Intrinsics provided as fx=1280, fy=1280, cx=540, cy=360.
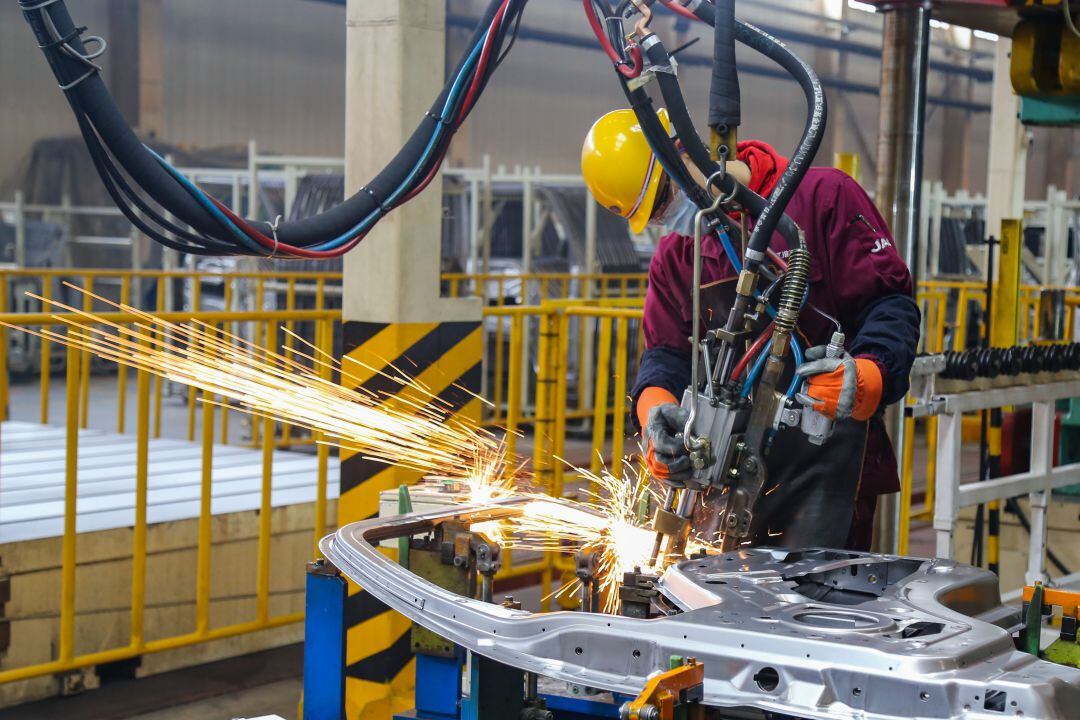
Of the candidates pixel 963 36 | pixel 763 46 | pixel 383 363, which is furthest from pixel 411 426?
pixel 963 36

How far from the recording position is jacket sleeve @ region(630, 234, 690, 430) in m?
3.32

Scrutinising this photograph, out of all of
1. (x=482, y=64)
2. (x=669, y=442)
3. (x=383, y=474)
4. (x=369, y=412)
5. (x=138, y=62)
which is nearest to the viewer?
(x=669, y=442)

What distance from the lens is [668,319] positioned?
134 inches

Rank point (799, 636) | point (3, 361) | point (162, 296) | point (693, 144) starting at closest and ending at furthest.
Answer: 1. point (799, 636)
2. point (693, 144)
3. point (3, 361)
4. point (162, 296)

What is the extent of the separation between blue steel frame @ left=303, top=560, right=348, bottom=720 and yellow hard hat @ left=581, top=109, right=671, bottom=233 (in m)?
1.06

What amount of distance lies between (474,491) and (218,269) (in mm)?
11081

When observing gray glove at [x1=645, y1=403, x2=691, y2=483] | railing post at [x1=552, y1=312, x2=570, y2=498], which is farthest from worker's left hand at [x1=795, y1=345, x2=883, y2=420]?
railing post at [x1=552, y1=312, x2=570, y2=498]

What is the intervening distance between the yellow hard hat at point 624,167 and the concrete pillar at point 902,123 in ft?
6.69

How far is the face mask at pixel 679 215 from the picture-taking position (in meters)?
2.94

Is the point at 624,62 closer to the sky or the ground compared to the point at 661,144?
closer to the sky

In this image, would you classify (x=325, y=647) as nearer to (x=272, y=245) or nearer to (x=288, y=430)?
(x=272, y=245)

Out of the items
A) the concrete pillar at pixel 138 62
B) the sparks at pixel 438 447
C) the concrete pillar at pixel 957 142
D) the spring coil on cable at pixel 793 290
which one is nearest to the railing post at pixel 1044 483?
the sparks at pixel 438 447

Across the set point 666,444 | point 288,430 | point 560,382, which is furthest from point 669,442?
point 288,430

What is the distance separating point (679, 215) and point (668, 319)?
490 millimetres
